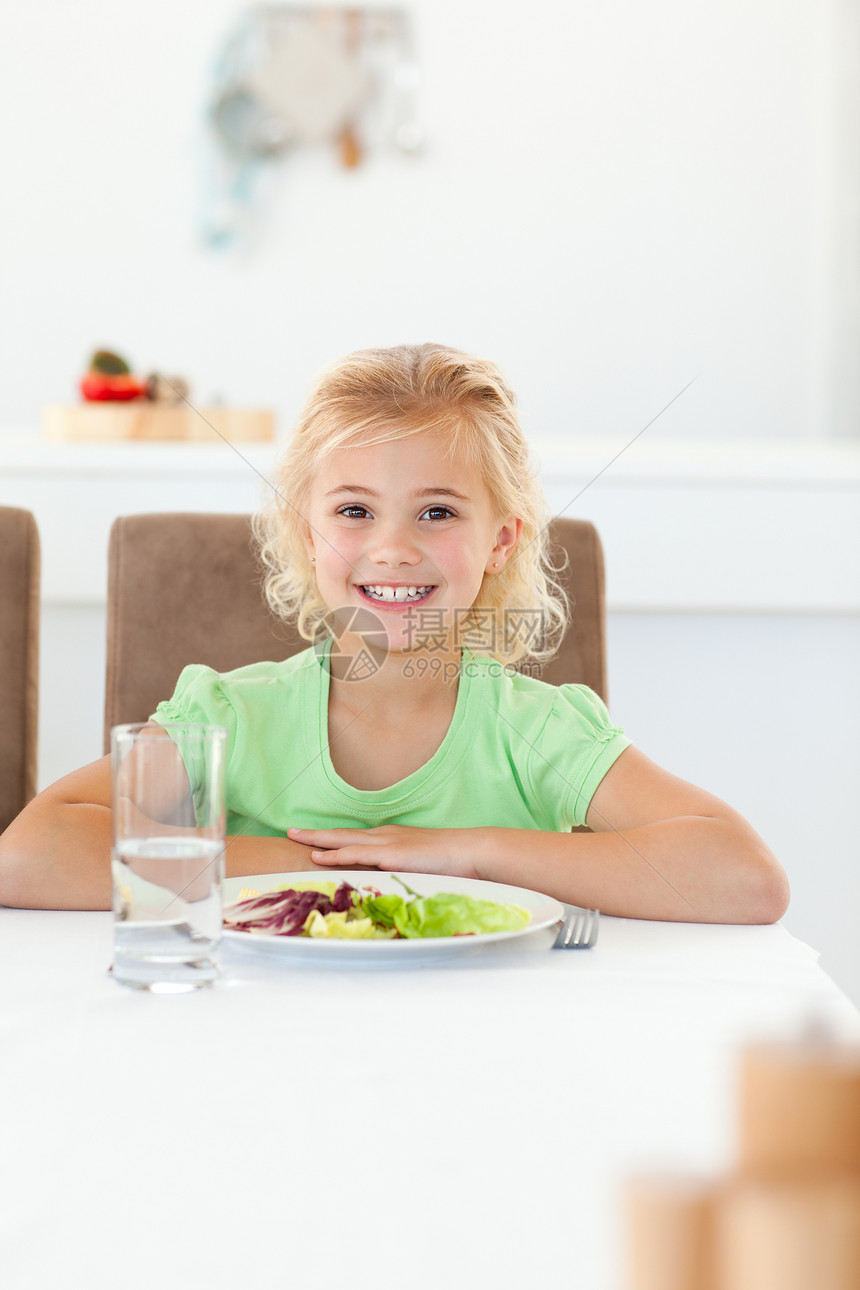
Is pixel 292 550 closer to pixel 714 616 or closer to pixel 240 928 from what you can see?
pixel 240 928

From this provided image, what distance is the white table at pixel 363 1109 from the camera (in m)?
0.42

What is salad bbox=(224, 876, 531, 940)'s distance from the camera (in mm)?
799

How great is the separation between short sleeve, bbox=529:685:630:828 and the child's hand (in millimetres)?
203

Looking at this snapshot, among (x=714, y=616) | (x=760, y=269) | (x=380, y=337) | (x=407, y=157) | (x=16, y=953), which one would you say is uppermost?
(x=407, y=157)

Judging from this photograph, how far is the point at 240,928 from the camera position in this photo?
2.62ft

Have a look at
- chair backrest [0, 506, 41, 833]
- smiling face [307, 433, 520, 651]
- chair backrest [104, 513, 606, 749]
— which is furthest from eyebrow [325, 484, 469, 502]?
chair backrest [0, 506, 41, 833]

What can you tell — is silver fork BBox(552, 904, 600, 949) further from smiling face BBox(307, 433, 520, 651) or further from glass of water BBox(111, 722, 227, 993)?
smiling face BBox(307, 433, 520, 651)

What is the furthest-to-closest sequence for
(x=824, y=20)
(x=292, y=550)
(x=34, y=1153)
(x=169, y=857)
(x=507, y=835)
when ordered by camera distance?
(x=824, y=20) < (x=292, y=550) < (x=507, y=835) < (x=169, y=857) < (x=34, y=1153)

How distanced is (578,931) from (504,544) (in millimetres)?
645

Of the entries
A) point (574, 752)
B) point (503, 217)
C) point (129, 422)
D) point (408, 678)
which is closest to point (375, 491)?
point (408, 678)

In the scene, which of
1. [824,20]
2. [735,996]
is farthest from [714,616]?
[824,20]

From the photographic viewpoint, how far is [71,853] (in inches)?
37.8

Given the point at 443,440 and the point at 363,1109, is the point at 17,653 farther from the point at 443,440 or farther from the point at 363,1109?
the point at 363,1109

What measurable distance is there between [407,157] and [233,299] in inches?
28.1
